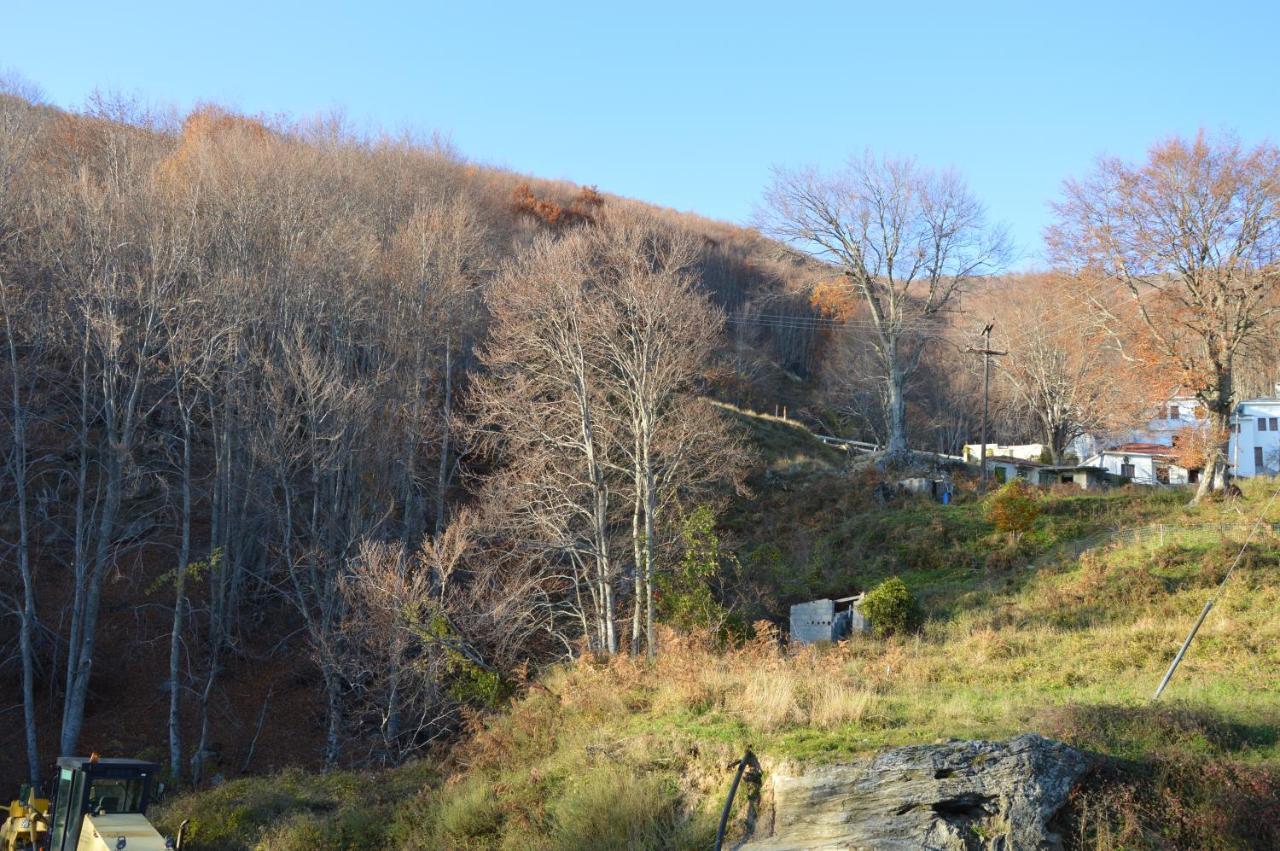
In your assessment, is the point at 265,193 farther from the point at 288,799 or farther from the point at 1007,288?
the point at 1007,288

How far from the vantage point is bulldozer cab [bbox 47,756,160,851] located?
12344 mm

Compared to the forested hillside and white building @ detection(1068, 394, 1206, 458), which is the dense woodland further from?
white building @ detection(1068, 394, 1206, 458)

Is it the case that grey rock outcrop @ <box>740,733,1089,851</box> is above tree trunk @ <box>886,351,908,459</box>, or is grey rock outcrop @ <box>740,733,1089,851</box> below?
below

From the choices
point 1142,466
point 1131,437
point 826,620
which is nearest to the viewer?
point 826,620

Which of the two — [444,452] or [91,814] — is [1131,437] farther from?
[91,814]

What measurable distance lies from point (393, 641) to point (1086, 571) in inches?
596

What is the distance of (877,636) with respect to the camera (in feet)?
67.9

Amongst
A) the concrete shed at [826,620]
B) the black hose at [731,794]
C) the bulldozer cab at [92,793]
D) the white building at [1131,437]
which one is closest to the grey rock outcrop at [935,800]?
the black hose at [731,794]

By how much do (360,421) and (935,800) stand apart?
65.1ft

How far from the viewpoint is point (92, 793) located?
497 inches

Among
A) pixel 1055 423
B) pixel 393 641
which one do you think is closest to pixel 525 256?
pixel 393 641

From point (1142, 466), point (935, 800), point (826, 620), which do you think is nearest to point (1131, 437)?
point (1142, 466)

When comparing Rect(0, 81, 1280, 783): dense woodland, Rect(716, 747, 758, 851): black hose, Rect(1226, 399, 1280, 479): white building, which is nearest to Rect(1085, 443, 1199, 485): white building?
Rect(1226, 399, 1280, 479): white building

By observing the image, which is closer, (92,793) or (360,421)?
(92,793)
